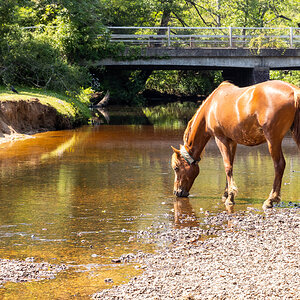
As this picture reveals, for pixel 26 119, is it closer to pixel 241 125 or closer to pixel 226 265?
pixel 241 125

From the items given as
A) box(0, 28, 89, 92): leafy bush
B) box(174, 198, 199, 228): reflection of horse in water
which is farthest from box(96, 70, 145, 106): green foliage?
box(174, 198, 199, 228): reflection of horse in water

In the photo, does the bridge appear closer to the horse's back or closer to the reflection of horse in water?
the horse's back

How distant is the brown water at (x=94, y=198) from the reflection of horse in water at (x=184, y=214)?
3cm

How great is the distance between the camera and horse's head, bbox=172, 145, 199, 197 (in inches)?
367

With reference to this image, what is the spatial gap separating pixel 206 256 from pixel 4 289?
6.71 ft

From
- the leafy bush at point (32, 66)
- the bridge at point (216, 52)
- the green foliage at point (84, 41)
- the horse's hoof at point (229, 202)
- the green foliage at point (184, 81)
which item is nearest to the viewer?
the horse's hoof at point (229, 202)

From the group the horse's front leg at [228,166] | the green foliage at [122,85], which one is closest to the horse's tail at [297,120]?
the horse's front leg at [228,166]

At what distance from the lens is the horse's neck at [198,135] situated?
369 inches

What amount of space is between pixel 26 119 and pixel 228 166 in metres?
12.2

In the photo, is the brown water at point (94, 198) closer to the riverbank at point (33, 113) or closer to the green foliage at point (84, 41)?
the riverbank at point (33, 113)

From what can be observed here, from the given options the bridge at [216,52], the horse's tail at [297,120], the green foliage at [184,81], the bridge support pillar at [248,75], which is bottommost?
the green foliage at [184,81]

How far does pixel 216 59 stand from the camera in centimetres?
3622

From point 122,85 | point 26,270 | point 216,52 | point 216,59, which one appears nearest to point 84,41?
point 216,52

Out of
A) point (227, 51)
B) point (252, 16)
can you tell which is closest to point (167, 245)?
point (227, 51)
